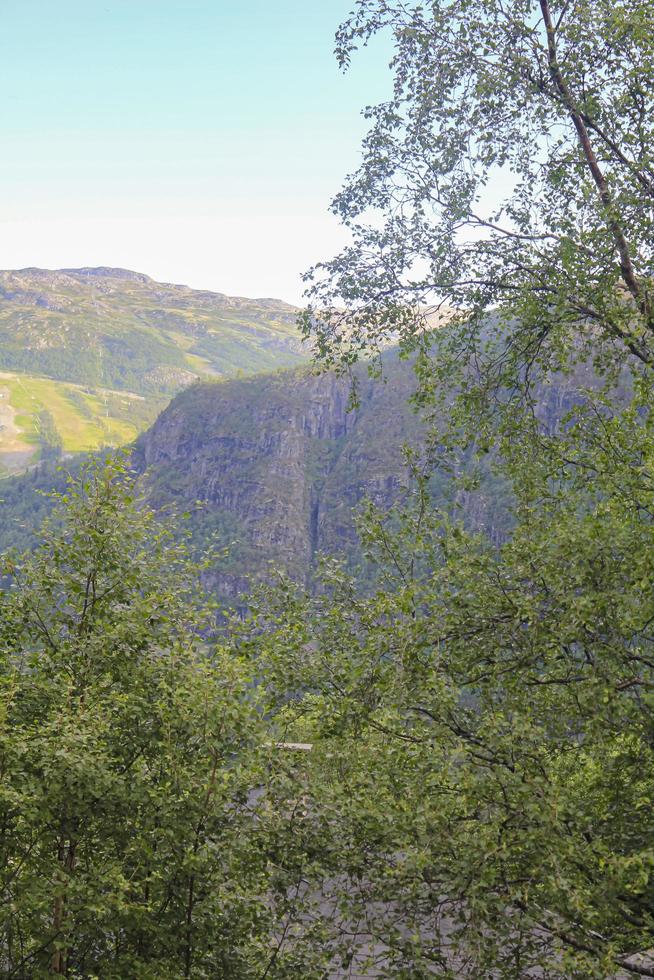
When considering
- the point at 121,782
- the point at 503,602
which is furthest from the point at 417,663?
the point at 121,782

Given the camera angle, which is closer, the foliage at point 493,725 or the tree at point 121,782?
the foliage at point 493,725

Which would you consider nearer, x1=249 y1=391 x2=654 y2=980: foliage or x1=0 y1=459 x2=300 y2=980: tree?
x1=249 y1=391 x2=654 y2=980: foliage

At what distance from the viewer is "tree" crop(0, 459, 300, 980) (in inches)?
446

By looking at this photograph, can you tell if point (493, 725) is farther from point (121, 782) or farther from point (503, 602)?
point (121, 782)

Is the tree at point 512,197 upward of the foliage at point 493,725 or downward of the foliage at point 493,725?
upward

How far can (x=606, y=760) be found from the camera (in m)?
10.2

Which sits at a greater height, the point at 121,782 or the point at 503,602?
the point at 503,602

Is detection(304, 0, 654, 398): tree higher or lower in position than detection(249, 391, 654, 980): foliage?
higher

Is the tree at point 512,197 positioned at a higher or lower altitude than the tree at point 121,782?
higher

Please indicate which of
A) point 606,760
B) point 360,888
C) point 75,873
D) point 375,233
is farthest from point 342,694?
point 375,233

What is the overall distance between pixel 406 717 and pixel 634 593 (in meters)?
2.78

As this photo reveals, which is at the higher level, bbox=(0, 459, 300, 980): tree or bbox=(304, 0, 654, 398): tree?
bbox=(304, 0, 654, 398): tree

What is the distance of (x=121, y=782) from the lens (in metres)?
11.4

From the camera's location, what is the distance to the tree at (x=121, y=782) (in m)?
11.3
